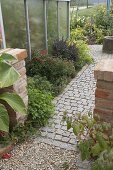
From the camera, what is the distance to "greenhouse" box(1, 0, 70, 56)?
6121 mm

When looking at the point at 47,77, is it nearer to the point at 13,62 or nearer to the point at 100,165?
Answer: the point at 13,62

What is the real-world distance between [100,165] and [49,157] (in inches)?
49.3

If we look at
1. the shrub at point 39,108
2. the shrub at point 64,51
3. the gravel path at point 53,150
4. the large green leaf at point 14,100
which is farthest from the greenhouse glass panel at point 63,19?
the large green leaf at point 14,100

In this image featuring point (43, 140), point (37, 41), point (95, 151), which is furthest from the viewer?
point (37, 41)

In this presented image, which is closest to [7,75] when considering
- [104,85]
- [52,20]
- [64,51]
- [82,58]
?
[104,85]

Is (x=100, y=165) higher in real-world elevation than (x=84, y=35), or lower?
lower

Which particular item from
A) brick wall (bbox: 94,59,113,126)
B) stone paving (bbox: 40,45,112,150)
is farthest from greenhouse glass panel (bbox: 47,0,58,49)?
brick wall (bbox: 94,59,113,126)

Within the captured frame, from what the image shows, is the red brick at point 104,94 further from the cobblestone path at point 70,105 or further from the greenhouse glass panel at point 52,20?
the greenhouse glass panel at point 52,20

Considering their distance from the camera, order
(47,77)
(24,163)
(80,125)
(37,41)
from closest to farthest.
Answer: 1. (80,125)
2. (24,163)
3. (47,77)
4. (37,41)

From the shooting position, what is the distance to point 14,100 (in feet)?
11.9

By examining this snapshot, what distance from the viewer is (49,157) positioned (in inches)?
146

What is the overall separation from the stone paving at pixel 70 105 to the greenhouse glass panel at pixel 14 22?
5.48 ft

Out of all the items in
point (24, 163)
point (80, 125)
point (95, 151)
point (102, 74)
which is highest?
point (102, 74)

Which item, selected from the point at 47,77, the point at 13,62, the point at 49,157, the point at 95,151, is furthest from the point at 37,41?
the point at 95,151
